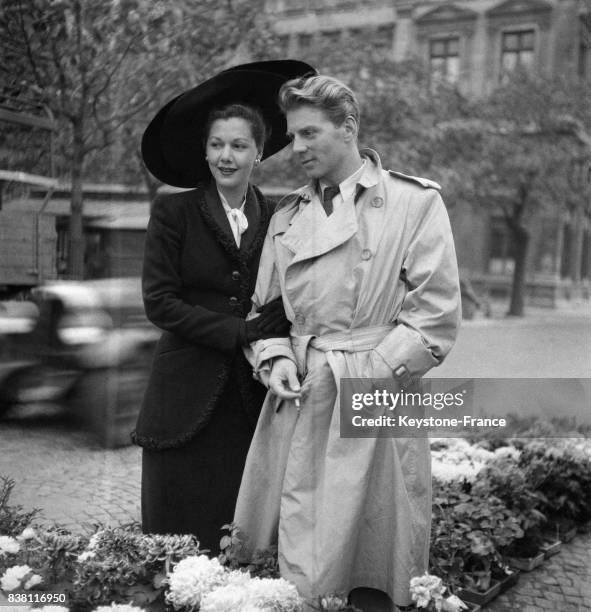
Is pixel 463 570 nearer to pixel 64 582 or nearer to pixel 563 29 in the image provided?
pixel 64 582

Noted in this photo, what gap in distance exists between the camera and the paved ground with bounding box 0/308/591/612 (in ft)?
11.3

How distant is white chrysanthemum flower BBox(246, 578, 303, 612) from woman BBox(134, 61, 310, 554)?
442 millimetres

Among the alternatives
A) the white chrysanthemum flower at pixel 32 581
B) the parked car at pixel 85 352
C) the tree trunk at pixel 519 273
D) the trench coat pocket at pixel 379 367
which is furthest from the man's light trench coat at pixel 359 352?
the parked car at pixel 85 352

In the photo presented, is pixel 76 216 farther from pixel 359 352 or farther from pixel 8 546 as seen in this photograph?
pixel 359 352

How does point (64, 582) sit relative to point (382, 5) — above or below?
below

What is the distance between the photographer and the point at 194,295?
254 centimetres

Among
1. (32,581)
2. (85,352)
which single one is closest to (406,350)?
(32,581)

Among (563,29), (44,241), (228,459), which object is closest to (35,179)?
(44,241)

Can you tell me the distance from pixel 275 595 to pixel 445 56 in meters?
2.50

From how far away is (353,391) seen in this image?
88.8 inches

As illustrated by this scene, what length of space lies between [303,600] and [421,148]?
3392mm

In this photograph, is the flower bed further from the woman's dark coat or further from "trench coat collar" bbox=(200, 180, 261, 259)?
"trench coat collar" bbox=(200, 180, 261, 259)

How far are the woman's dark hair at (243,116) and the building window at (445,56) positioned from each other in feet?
4.21

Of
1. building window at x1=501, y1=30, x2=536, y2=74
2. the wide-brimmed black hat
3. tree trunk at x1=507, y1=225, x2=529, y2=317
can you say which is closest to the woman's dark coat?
the wide-brimmed black hat
